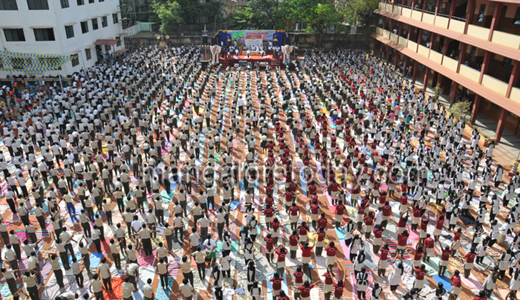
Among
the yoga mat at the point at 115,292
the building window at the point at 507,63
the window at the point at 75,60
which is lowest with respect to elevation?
the yoga mat at the point at 115,292

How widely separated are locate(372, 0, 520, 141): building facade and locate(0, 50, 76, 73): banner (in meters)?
26.1

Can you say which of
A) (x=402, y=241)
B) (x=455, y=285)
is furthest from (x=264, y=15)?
(x=455, y=285)

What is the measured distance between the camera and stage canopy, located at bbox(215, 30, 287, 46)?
37.2 m

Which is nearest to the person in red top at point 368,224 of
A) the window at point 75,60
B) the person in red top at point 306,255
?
the person in red top at point 306,255

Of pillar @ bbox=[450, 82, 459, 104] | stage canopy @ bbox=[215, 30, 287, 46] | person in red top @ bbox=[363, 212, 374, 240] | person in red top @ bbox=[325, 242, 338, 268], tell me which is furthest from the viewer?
stage canopy @ bbox=[215, 30, 287, 46]

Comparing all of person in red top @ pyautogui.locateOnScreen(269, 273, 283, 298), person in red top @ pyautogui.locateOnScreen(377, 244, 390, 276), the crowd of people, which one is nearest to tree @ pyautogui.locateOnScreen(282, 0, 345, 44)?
the crowd of people

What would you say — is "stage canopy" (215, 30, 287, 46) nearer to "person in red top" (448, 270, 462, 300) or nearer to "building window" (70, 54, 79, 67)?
"building window" (70, 54, 79, 67)

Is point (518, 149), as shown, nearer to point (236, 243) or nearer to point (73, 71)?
point (236, 243)

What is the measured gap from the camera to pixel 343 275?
408 inches

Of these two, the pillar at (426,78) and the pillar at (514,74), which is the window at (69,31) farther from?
the pillar at (514,74)

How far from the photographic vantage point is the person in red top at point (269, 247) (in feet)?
33.8

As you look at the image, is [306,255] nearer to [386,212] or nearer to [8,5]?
[386,212]

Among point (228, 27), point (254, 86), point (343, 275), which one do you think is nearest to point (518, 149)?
point (343, 275)

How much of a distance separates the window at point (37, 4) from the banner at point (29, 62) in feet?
11.0
